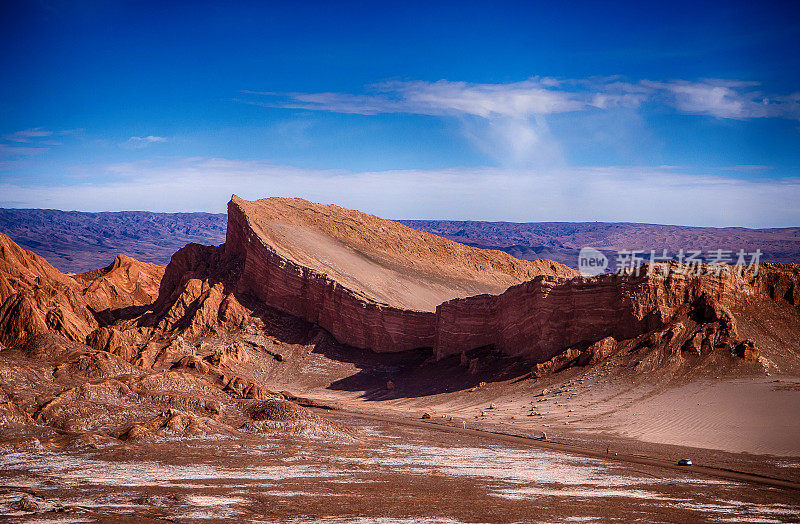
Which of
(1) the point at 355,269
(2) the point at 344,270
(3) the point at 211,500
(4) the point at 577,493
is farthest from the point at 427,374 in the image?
(3) the point at 211,500

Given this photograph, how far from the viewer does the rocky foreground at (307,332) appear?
81.7ft

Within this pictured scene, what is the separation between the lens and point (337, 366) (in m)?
43.2

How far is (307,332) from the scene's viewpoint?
153ft

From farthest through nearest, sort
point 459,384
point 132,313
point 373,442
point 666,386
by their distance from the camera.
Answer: point 132,313
point 459,384
point 666,386
point 373,442

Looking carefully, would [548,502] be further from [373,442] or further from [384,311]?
[384,311]

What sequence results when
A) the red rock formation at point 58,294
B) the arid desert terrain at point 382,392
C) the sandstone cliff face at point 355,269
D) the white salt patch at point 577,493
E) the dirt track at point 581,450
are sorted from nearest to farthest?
the arid desert terrain at point 382,392 < the white salt patch at point 577,493 < the dirt track at point 581,450 < the red rock formation at point 58,294 < the sandstone cliff face at point 355,269

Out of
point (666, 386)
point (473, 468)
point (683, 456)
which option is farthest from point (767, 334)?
point (473, 468)

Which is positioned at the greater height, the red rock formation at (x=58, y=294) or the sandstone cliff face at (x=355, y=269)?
the sandstone cliff face at (x=355, y=269)

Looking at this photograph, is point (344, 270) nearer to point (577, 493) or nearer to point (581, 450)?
point (581, 450)

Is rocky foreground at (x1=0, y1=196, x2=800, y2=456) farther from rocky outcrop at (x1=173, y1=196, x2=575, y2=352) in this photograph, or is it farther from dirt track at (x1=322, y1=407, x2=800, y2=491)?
dirt track at (x1=322, y1=407, x2=800, y2=491)

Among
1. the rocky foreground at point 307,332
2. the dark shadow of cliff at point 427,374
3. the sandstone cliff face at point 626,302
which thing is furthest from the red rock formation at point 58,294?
the sandstone cliff face at point 626,302

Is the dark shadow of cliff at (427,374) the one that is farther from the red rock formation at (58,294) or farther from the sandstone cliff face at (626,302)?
the red rock formation at (58,294)

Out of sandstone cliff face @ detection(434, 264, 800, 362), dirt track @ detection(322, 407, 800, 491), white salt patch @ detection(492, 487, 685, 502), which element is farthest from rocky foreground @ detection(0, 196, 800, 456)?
white salt patch @ detection(492, 487, 685, 502)

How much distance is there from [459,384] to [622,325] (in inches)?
323
